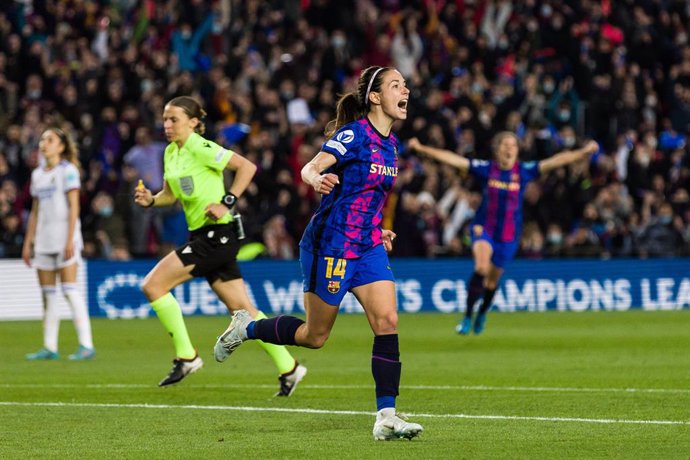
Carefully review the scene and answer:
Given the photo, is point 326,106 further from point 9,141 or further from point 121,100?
point 9,141

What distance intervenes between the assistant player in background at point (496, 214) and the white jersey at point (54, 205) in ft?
17.8

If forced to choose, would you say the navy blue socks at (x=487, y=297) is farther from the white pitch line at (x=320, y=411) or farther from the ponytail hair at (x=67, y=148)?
the white pitch line at (x=320, y=411)

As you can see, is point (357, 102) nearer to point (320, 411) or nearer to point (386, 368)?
point (386, 368)

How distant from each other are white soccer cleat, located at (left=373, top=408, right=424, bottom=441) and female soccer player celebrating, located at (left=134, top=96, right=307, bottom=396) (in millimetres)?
3355

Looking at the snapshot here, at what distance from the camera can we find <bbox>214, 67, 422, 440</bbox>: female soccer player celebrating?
887 cm

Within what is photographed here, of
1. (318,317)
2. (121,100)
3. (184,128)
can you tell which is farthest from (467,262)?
(318,317)

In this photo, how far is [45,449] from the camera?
848 centimetres

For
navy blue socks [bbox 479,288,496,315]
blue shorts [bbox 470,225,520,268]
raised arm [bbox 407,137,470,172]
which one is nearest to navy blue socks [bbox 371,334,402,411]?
raised arm [bbox 407,137,470,172]

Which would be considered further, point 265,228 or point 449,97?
point 449,97

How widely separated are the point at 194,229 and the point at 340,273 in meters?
3.58

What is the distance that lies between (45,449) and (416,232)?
55.6 feet

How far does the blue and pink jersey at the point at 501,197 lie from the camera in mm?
18797

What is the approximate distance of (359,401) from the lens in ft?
36.7

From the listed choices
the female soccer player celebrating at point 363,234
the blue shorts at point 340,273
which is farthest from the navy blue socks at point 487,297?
the blue shorts at point 340,273
